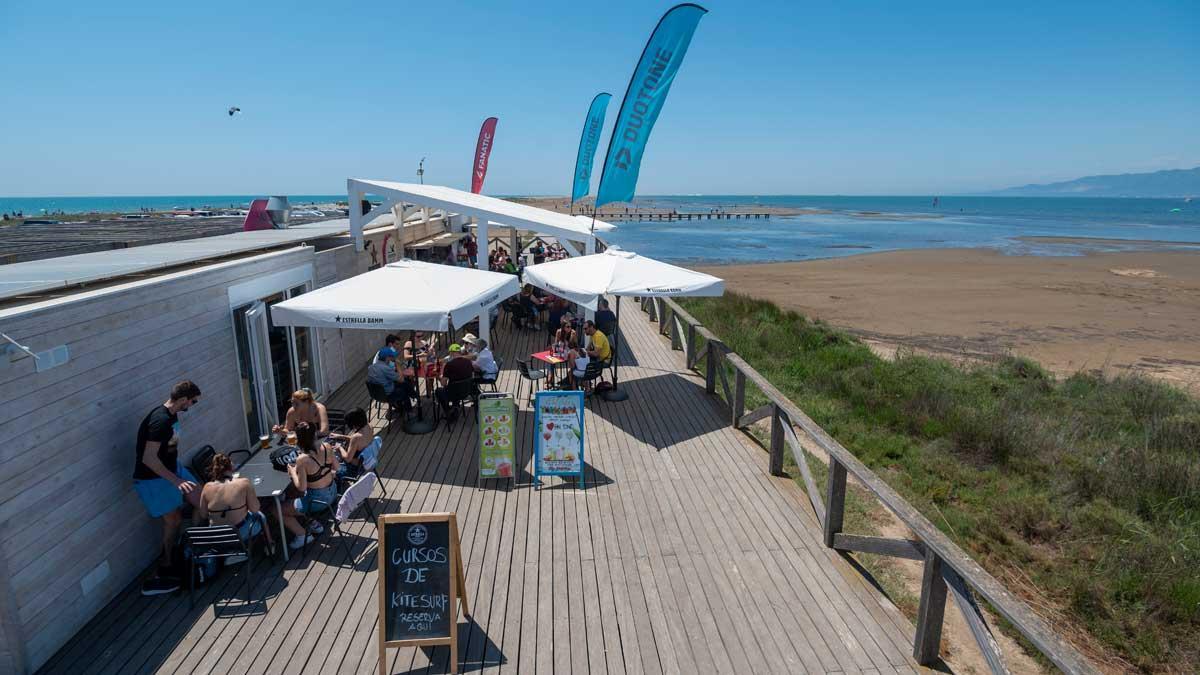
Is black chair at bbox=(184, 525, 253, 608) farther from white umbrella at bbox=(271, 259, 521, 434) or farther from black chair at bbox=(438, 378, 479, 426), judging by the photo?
black chair at bbox=(438, 378, 479, 426)

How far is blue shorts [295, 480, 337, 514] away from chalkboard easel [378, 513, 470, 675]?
5.03 ft

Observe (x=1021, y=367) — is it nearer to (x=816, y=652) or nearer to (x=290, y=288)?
(x=816, y=652)

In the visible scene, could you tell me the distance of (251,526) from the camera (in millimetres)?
4699

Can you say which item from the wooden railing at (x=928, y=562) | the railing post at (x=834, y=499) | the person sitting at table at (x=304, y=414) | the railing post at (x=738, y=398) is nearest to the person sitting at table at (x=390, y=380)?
the person sitting at table at (x=304, y=414)

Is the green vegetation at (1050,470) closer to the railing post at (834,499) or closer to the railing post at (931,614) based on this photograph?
the railing post at (834,499)

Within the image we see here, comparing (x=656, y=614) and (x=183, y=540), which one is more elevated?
(x=183, y=540)

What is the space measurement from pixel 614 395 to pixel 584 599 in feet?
15.2

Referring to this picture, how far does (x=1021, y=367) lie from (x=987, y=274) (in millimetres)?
22813

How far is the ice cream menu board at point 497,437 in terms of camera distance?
20.3ft

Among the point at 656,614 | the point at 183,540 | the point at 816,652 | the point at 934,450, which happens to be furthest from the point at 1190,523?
the point at 183,540

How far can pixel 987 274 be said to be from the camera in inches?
1289

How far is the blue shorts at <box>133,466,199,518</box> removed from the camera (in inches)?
178

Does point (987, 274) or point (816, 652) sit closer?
point (816, 652)

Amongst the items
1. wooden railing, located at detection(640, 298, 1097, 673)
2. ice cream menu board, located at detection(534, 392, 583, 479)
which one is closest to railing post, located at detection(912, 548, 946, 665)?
wooden railing, located at detection(640, 298, 1097, 673)
